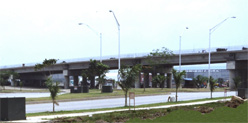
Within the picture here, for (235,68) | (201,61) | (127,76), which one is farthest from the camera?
(201,61)

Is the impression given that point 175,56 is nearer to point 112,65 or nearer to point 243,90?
point 112,65

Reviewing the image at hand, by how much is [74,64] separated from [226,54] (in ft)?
147

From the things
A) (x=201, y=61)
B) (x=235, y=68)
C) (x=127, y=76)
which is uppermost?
(x=201, y=61)

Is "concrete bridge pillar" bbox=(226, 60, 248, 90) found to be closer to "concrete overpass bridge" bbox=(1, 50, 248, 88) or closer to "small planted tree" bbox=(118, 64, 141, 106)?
"concrete overpass bridge" bbox=(1, 50, 248, 88)

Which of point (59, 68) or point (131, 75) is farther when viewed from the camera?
point (59, 68)

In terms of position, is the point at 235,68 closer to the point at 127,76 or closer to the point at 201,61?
the point at 201,61

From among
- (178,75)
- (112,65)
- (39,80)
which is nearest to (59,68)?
(112,65)

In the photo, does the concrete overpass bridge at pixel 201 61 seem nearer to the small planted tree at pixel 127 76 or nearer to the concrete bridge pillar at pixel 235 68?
the concrete bridge pillar at pixel 235 68

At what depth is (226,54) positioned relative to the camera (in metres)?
72.2

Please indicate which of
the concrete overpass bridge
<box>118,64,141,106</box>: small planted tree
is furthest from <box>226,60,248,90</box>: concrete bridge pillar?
<box>118,64,141,106</box>: small planted tree

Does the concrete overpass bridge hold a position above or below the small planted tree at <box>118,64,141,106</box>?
above

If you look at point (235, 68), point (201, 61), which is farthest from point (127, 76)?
point (201, 61)

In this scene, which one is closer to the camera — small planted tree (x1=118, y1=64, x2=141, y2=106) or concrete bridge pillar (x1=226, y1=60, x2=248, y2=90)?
small planted tree (x1=118, y1=64, x2=141, y2=106)

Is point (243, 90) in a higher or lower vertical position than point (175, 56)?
lower
